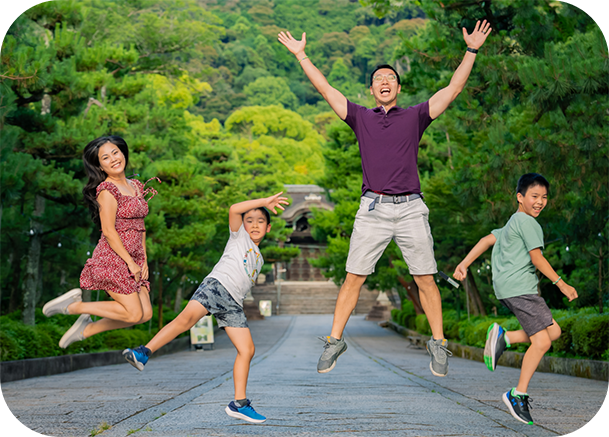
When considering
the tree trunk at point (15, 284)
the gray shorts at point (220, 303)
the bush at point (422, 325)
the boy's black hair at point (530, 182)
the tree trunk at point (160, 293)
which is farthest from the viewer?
the bush at point (422, 325)

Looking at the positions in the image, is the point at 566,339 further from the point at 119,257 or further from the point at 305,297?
the point at 305,297

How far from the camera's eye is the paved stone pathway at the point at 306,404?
4.72 m

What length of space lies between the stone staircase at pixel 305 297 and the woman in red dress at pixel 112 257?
142 feet

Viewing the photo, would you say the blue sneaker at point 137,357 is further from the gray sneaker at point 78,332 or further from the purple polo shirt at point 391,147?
the purple polo shirt at point 391,147

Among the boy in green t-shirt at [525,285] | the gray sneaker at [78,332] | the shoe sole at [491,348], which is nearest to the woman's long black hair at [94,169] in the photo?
the gray sneaker at [78,332]

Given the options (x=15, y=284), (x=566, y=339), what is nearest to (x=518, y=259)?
(x=566, y=339)

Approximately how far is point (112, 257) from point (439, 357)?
2.59m

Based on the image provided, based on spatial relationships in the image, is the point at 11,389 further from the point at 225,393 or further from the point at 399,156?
the point at 399,156

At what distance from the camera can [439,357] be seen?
15.0ft

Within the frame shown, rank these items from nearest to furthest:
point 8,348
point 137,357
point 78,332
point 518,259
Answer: point 137,357 < point 78,332 < point 518,259 < point 8,348

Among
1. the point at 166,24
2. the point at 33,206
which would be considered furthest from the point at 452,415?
the point at 166,24

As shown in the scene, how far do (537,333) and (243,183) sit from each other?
1200 inches

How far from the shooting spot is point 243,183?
114 ft

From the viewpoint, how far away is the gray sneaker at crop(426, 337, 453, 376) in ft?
14.9
